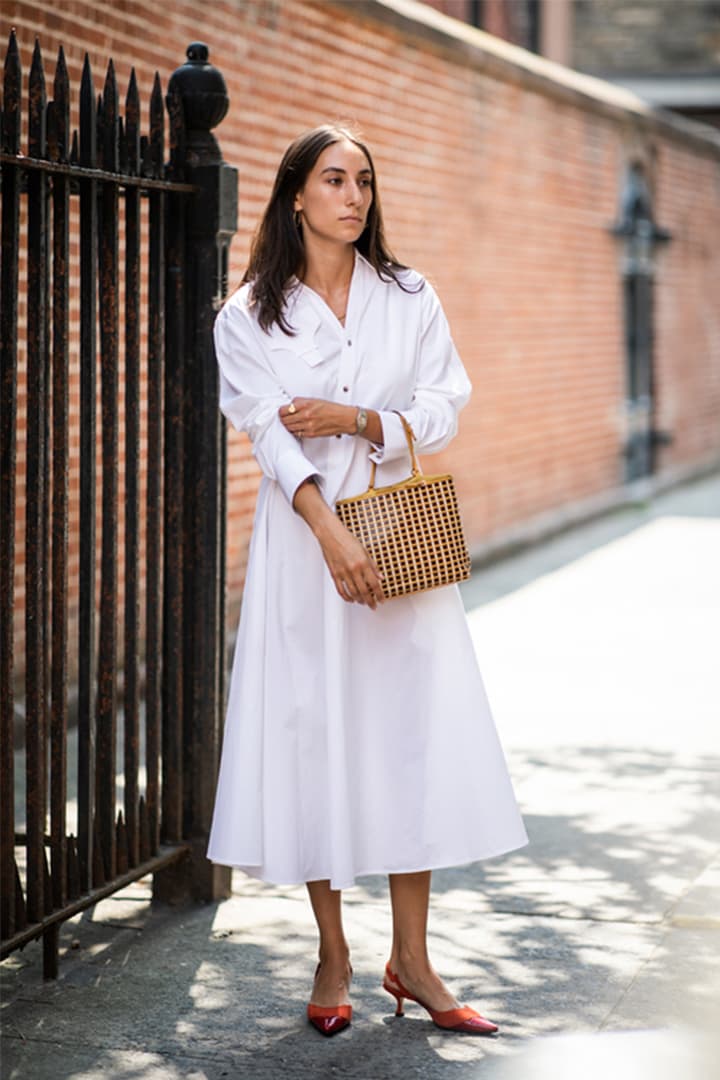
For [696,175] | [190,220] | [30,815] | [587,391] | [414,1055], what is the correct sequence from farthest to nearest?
[696,175], [587,391], [190,220], [30,815], [414,1055]

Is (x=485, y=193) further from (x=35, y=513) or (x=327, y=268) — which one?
(x=35, y=513)

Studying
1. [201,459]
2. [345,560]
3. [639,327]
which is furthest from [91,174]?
[639,327]

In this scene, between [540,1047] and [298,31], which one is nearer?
[540,1047]

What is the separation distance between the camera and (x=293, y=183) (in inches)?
169

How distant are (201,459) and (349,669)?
110 cm

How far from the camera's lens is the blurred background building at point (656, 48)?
28.8m

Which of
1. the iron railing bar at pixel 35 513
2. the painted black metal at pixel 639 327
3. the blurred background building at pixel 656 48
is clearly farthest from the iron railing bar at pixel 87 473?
the blurred background building at pixel 656 48

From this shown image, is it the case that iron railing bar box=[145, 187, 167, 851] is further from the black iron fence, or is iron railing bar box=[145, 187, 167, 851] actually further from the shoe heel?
the shoe heel

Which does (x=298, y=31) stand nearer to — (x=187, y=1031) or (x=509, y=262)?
(x=509, y=262)

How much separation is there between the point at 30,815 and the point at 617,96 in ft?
45.3

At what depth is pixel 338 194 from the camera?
421 centimetres

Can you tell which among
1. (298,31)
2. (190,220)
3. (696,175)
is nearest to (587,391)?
(696,175)

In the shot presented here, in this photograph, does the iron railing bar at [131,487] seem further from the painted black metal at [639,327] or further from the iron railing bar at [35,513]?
the painted black metal at [639,327]

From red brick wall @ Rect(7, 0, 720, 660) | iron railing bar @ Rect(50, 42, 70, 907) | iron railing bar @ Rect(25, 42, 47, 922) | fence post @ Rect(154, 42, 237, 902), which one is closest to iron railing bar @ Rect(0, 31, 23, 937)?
iron railing bar @ Rect(25, 42, 47, 922)
